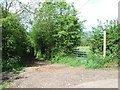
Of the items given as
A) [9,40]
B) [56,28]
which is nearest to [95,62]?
[9,40]

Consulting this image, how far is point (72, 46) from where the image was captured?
2209 centimetres

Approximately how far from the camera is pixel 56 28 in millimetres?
22781

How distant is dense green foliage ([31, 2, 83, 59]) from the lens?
21984 millimetres

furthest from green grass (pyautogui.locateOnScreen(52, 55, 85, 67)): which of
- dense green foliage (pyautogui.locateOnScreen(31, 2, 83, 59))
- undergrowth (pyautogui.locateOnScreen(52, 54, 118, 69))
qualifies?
dense green foliage (pyautogui.locateOnScreen(31, 2, 83, 59))

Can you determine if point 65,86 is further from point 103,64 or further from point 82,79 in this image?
point 103,64

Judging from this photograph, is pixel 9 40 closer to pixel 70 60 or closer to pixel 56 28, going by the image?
pixel 70 60

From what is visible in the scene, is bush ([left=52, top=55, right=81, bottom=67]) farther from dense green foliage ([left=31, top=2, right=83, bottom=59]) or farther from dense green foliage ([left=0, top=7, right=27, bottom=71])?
dense green foliage ([left=0, top=7, right=27, bottom=71])

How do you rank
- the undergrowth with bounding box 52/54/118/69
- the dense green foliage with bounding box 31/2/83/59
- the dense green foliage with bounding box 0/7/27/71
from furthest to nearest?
the dense green foliage with bounding box 31/2/83/59, the dense green foliage with bounding box 0/7/27/71, the undergrowth with bounding box 52/54/118/69

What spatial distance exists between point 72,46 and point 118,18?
630 cm

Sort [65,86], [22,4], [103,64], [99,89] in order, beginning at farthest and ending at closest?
[22,4] < [103,64] < [65,86] < [99,89]

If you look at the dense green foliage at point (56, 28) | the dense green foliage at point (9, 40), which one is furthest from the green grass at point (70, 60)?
the dense green foliage at point (9, 40)

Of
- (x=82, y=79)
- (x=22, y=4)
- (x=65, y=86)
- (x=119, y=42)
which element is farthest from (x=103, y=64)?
(x=22, y=4)

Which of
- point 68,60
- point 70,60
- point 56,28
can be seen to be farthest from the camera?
point 56,28

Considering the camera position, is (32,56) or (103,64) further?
Result: (32,56)
